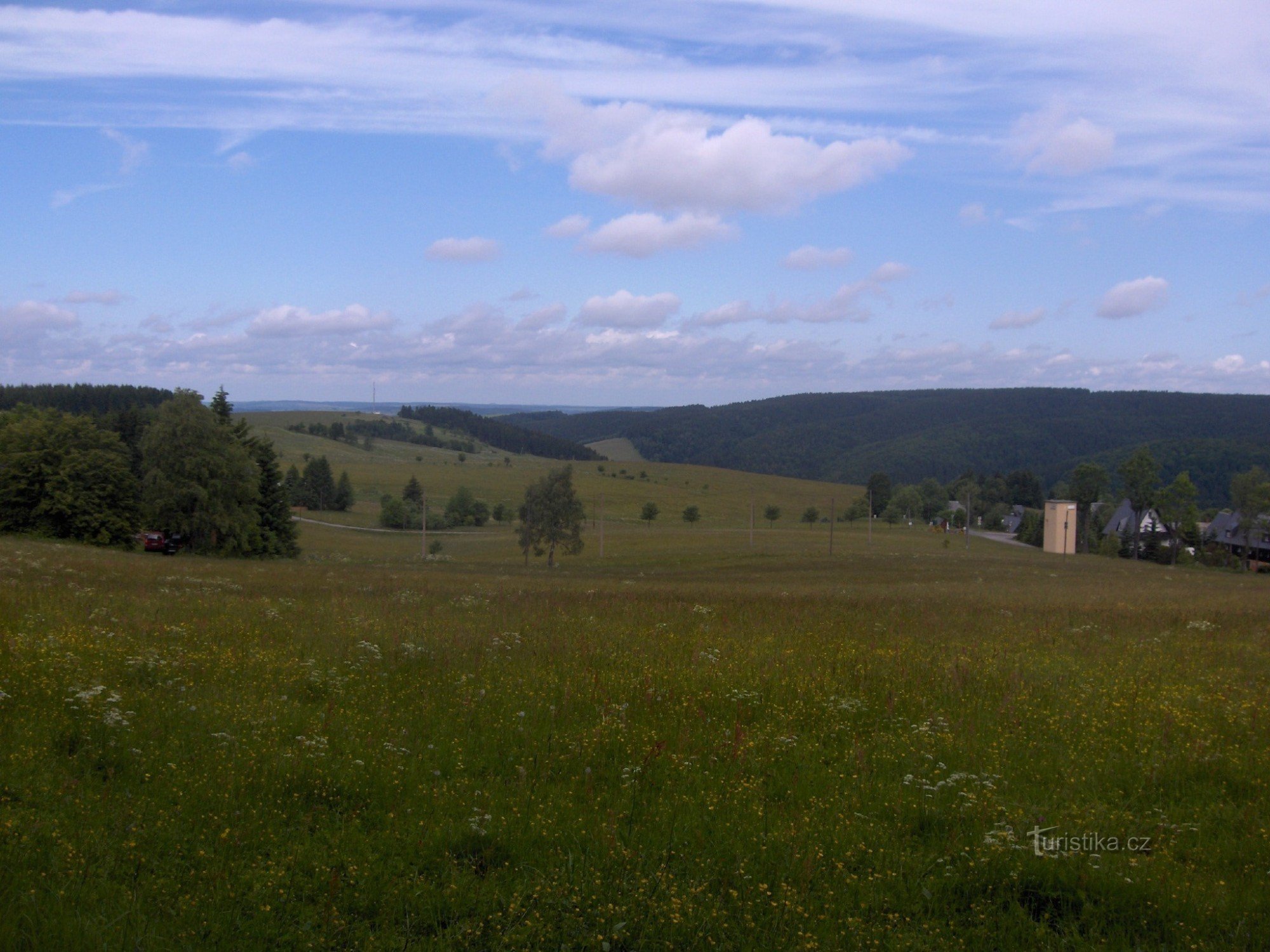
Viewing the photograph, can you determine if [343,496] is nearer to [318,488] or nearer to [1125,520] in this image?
[318,488]

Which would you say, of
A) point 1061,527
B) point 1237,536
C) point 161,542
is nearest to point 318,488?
point 161,542

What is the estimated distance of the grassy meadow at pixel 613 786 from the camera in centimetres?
450

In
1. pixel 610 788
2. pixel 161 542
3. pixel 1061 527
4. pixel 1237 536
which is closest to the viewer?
pixel 610 788

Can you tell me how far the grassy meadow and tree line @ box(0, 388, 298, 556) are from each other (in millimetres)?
43109

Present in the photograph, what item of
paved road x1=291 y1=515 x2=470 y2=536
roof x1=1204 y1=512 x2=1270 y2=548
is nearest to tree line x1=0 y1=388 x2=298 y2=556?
paved road x1=291 y1=515 x2=470 y2=536

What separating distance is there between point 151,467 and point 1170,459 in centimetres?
20048

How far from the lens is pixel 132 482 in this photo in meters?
53.4

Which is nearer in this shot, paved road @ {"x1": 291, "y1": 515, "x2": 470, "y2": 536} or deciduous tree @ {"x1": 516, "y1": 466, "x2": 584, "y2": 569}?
deciduous tree @ {"x1": 516, "y1": 466, "x2": 584, "y2": 569}

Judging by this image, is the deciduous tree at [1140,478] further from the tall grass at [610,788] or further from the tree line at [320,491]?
the tree line at [320,491]

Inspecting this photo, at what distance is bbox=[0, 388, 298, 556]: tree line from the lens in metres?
50.8

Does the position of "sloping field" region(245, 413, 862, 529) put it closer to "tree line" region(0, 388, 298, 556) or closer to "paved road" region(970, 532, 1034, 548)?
"paved road" region(970, 532, 1034, 548)

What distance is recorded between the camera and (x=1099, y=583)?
35125 mm

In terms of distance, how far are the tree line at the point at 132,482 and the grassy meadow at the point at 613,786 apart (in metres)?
43.1

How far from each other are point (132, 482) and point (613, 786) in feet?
189
